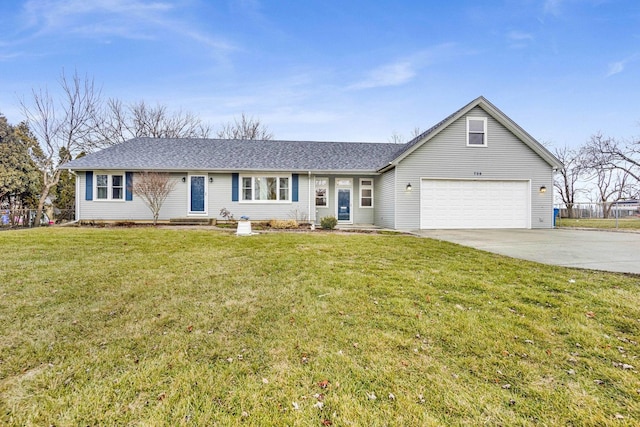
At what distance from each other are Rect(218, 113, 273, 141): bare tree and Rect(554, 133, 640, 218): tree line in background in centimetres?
2408

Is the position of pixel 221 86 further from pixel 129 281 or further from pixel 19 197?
pixel 129 281

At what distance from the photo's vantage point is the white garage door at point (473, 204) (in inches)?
536

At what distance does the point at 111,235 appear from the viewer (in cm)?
918

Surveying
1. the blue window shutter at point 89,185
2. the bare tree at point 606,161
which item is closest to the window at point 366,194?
the blue window shutter at point 89,185

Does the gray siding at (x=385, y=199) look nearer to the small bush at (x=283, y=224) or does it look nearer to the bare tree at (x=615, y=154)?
the small bush at (x=283, y=224)

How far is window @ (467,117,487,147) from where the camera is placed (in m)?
13.5

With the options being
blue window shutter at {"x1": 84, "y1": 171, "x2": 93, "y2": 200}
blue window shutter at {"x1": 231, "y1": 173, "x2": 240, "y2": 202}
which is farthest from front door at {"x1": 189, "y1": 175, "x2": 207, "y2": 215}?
blue window shutter at {"x1": 84, "y1": 171, "x2": 93, "y2": 200}

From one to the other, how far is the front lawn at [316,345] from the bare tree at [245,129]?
25636 mm

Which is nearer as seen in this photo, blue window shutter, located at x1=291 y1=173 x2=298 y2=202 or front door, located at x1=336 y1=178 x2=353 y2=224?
blue window shutter, located at x1=291 y1=173 x2=298 y2=202

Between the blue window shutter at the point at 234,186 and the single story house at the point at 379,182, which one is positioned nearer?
the single story house at the point at 379,182

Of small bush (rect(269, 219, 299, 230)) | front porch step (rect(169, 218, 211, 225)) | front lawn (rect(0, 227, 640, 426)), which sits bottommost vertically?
front lawn (rect(0, 227, 640, 426))

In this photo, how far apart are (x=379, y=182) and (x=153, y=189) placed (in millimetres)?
10429

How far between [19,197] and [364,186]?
20741 mm

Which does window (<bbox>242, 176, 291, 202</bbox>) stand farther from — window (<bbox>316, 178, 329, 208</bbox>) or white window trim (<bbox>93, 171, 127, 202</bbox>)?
white window trim (<bbox>93, 171, 127, 202</bbox>)
